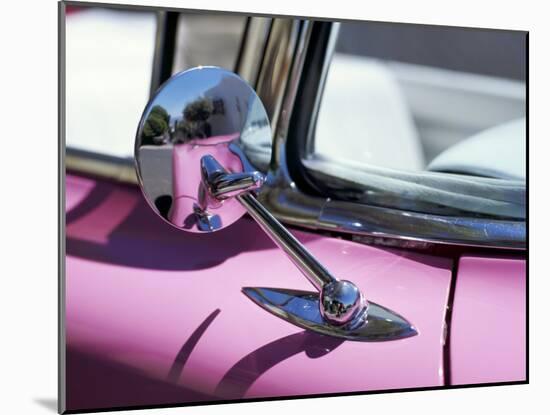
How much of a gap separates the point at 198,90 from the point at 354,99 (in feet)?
4.03

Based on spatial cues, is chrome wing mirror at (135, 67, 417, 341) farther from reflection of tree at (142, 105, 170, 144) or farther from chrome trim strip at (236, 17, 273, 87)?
chrome trim strip at (236, 17, 273, 87)

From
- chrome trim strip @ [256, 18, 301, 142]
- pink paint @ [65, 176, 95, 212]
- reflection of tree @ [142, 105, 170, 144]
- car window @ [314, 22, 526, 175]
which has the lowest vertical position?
pink paint @ [65, 176, 95, 212]

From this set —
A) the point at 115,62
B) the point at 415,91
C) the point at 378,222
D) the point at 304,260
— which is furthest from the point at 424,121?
the point at 304,260

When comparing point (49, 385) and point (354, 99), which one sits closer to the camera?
point (49, 385)

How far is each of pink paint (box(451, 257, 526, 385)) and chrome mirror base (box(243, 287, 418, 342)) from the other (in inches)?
3.2

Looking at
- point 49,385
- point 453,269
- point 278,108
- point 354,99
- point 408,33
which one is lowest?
point 49,385

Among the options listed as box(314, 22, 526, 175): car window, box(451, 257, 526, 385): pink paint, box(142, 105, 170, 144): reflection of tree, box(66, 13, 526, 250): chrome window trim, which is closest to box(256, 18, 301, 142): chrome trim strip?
box(66, 13, 526, 250): chrome window trim

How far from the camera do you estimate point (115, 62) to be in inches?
65.3

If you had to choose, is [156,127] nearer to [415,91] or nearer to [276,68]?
[276,68]

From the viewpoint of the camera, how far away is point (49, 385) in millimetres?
1442

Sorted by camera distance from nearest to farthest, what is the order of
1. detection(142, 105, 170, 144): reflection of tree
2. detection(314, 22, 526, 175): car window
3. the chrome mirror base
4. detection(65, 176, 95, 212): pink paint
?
detection(142, 105, 170, 144): reflection of tree
the chrome mirror base
detection(65, 176, 95, 212): pink paint
detection(314, 22, 526, 175): car window

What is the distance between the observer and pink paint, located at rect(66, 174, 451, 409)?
51.6 inches
